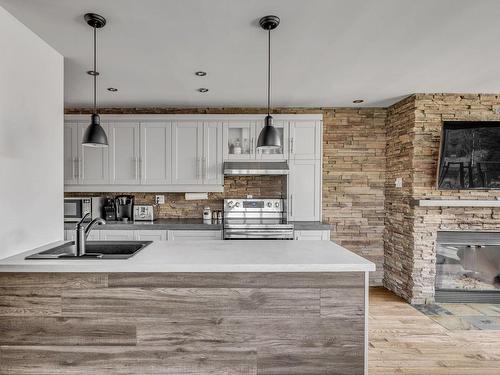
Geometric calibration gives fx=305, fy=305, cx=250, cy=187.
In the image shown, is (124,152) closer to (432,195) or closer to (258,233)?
(258,233)

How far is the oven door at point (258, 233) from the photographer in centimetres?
362

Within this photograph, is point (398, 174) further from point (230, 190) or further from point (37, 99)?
point (37, 99)

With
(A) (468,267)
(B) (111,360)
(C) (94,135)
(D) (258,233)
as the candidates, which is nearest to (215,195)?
(D) (258,233)

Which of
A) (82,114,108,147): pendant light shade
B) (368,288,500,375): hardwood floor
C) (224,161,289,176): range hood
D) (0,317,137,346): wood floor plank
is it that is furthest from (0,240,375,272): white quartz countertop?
(224,161,289,176): range hood

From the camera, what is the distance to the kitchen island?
175 cm

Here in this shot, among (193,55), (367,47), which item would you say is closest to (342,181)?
(367,47)

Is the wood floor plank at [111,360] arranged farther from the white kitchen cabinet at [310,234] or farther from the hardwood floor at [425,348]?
the white kitchen cabinet at [310,234]

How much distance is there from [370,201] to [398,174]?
56 centimetres

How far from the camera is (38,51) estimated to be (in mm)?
2207

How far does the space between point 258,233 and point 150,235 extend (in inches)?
52.1

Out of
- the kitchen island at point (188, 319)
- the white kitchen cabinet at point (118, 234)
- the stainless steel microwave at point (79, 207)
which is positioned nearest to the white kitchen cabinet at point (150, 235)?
the white kitchen cabinet at point (118, 234)

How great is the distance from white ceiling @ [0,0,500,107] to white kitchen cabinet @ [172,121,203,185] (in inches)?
19.2

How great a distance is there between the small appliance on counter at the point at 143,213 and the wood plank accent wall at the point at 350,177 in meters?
1.10

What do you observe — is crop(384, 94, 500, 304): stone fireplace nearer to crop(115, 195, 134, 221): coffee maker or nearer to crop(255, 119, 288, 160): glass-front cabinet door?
crop(255, 119, 288, 160): glass-front cabinet door
